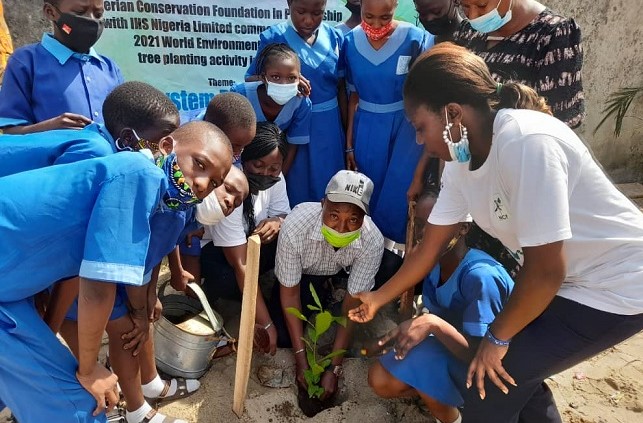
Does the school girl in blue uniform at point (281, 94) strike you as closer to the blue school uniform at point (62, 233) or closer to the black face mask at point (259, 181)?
the black face mask at point (259, 181)

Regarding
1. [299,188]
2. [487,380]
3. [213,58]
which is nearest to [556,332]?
[487,380]

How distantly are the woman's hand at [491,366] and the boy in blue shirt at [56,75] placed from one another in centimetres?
196

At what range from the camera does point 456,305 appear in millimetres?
2191

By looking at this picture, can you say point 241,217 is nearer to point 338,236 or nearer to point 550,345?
point 338,236

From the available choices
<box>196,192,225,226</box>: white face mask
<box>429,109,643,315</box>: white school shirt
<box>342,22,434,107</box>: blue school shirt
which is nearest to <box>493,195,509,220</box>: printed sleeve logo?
<box>429,109,643,315</box>: white school shirt

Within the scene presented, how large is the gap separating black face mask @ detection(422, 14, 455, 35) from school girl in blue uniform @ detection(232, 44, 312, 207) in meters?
0.79

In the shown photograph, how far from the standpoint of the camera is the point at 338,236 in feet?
8.19

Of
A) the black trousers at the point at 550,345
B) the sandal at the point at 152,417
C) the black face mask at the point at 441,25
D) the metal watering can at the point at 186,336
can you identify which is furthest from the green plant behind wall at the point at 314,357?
the black face mask at the point at 441,25

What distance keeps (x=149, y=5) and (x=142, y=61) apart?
1.32 ft

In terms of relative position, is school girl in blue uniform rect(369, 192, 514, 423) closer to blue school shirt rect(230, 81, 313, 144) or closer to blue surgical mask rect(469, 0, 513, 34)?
blue surgical mask rect(469, 0, 513, 34)

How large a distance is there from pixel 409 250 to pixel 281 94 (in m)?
1.13

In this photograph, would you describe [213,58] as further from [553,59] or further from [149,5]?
[553,59]

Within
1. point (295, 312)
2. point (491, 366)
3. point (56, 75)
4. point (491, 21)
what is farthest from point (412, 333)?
point (56, 75)

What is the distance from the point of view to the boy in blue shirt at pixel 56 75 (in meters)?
2.34
